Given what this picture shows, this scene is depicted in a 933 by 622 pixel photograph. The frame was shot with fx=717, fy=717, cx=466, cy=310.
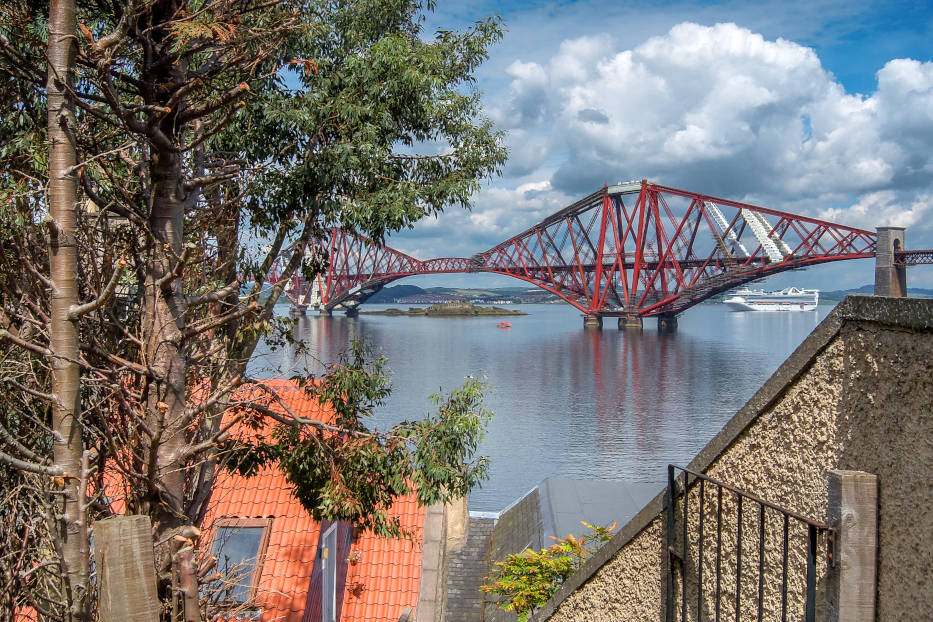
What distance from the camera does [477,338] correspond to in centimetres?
6675

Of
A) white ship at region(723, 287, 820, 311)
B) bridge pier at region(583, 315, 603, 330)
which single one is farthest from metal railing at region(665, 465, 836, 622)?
white ship at region(723, 287, 820, 311)

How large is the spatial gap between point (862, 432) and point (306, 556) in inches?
274

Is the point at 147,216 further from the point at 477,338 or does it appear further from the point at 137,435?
the point at 477,338

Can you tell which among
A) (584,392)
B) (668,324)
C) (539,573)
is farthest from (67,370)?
(668,324)

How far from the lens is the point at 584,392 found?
33.2 metres

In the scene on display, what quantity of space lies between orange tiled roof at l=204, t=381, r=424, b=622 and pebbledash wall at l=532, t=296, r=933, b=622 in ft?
17.9

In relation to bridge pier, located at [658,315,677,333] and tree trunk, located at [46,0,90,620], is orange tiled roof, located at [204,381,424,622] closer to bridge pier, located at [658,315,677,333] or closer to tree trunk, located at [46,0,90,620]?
tree trunk, located at [46,0,90,620]

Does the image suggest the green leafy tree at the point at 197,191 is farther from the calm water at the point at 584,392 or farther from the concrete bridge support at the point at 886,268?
the concrete bridge support at the point at 886,268

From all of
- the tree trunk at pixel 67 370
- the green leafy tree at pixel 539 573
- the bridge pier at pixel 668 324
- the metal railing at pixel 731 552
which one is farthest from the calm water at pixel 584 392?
the bridge pier at pixel 668 324

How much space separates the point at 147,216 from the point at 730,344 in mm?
56067

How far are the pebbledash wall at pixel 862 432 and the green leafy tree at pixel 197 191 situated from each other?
7.42ft

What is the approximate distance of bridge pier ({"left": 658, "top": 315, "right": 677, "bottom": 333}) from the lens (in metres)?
66.6

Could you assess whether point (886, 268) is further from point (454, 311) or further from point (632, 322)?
point (454, 311)

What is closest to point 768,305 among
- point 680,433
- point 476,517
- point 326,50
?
point 680,433
